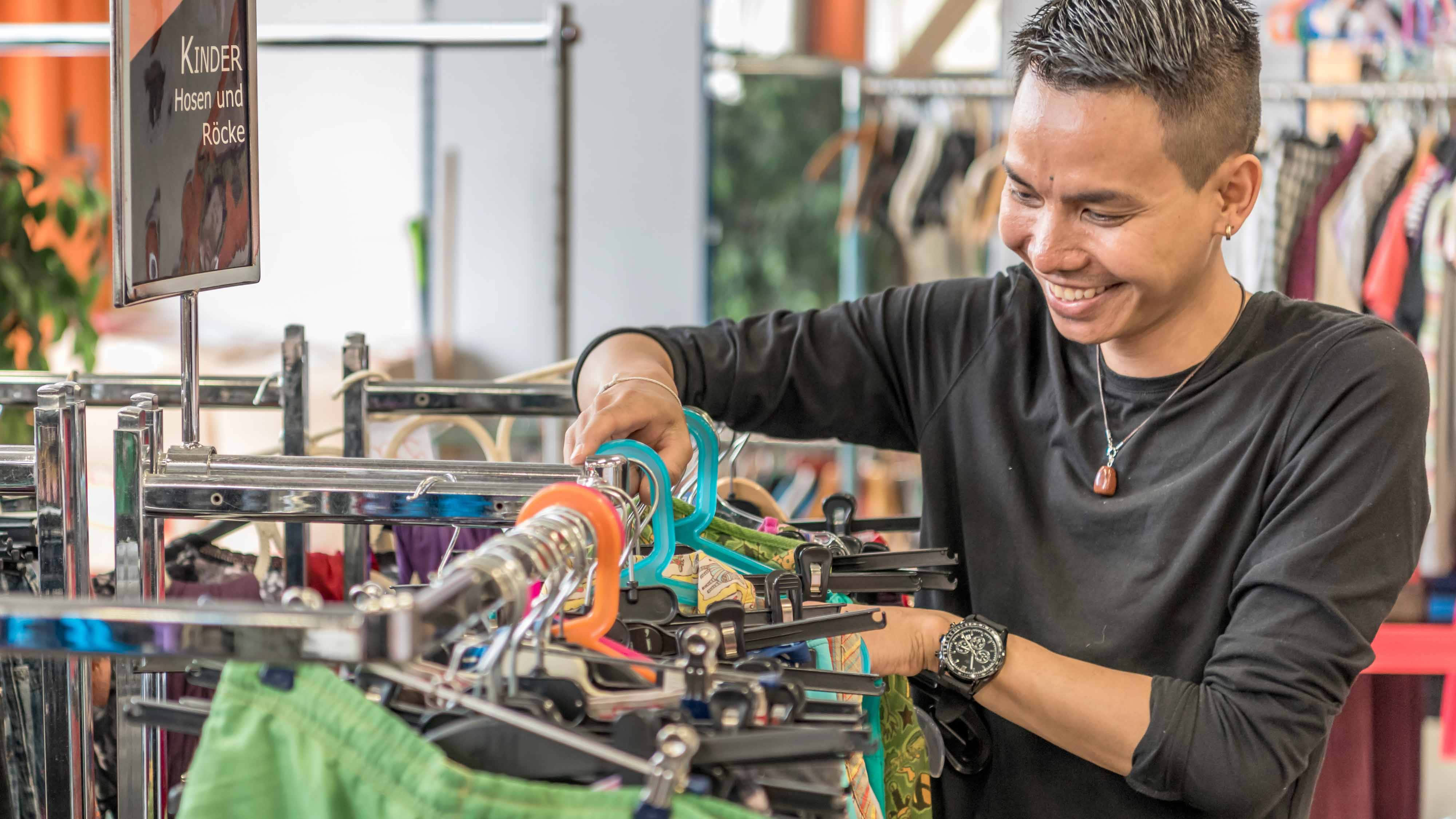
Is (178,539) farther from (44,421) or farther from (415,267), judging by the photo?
(415,267)

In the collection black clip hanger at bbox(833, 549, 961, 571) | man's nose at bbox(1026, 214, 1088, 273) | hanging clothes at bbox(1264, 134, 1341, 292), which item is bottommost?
black clip hanger at bbox(833, 549, 961, 571)

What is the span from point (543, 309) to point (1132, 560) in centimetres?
251

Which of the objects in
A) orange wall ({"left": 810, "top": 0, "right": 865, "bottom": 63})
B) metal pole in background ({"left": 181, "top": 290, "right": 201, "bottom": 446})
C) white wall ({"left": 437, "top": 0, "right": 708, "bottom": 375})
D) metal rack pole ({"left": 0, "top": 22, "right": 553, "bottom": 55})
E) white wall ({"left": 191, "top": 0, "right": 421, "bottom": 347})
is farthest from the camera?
orange wall ({"left": 810, "top": 0, "right": 865, "bottom": 63})

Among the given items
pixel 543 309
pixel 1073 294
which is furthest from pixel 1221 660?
pixel 543 309

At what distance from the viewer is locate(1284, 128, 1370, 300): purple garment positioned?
8.91ft

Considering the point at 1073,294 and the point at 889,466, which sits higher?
the point at 1073,294

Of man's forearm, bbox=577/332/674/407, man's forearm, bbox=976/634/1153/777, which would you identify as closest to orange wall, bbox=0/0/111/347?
man's forearm, bbox=577/332/674/407

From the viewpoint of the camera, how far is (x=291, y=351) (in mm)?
1372

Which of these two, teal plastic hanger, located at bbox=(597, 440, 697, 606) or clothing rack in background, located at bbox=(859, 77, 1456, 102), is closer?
teal plastic hanger, located at bbox=(597, 440, 697, 606)

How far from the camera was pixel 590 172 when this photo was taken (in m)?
3.24

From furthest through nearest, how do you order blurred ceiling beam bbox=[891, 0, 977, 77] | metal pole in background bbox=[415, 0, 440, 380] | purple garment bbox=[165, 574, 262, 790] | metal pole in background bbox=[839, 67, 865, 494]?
blurred ceiling beam bbox=[891, 0, 977, 77] → metal pole in background bbox=[839, 67, 865, 494] → metal pole in background bbox=[415, 0, 440, 380] → purple garment bbox=[165, 574, 262, 790]

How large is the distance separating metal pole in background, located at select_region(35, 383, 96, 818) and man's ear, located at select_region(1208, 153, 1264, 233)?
3.09ft

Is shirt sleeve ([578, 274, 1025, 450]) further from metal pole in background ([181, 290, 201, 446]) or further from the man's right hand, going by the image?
metal pole in background ([181, 290, 201, 446])

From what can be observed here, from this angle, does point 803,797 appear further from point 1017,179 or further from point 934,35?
point 934,35
